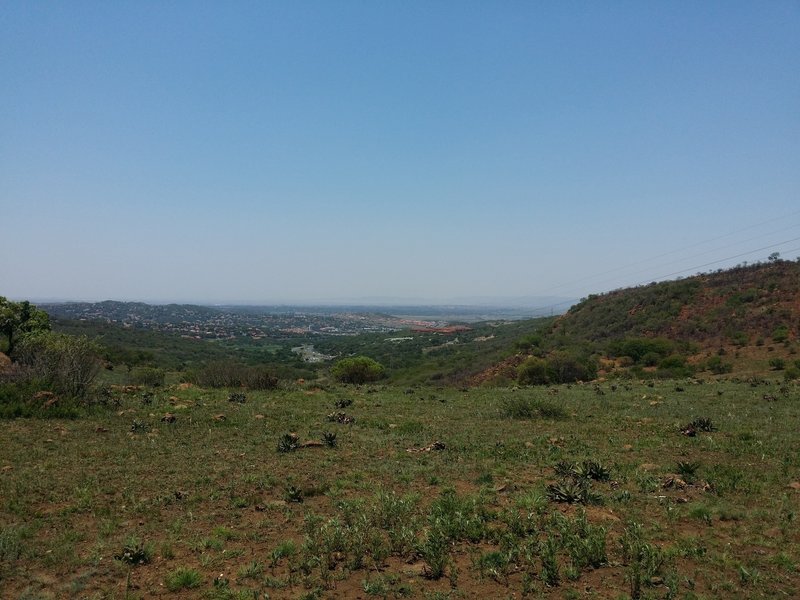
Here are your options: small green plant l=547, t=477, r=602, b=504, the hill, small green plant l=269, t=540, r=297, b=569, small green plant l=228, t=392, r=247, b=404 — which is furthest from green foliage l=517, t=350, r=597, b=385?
small green plant l=269, t=540, r=297, b=569

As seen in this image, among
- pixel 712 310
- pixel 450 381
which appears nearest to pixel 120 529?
pixel 450 381

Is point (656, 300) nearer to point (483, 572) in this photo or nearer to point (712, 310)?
point (712, 310)

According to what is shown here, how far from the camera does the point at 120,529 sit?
254 inches

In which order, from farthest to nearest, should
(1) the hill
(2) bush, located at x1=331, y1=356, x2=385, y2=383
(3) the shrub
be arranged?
(2) bush, located at x1=331, y1=356, x2=385, y2=383
(1) the hill
(3) the shrub

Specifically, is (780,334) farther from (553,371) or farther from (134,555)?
(134,555)

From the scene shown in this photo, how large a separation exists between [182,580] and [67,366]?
13580mm

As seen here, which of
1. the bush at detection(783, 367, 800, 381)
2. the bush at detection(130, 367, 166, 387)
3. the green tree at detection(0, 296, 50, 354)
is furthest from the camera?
the green tree at detection(0, 296, 50, 354)

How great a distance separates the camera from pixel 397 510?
6.73m

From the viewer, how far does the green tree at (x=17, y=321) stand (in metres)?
28.0

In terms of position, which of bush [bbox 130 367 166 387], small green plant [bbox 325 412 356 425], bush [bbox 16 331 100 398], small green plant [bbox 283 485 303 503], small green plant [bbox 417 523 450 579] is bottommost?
bush [bbox 130 367 166 387]

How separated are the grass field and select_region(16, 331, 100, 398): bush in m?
2.30

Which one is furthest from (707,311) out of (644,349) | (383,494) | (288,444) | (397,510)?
(397,510)

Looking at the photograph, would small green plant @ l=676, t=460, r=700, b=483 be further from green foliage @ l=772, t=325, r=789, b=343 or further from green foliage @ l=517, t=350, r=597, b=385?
green foliage @ l=772, t=325, r=789, b=343

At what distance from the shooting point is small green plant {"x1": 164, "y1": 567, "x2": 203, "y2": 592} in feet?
16.4
